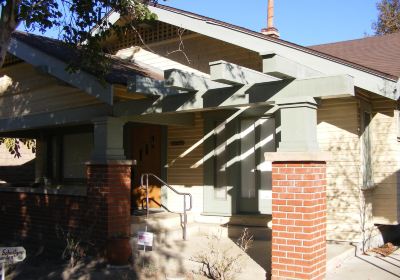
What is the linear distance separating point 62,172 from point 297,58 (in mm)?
7647

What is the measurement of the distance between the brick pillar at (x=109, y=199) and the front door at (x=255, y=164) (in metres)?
2.55

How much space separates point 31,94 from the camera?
11180mm

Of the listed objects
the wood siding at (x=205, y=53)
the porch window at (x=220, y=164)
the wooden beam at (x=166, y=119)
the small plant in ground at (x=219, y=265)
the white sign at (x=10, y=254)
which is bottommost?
the small plant in ground at (x=219, y=265)

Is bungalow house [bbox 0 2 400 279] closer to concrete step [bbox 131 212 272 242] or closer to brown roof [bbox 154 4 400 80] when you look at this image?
brown roof [bbox 154 4 400 80]

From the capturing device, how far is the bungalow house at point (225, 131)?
6223 millimetres

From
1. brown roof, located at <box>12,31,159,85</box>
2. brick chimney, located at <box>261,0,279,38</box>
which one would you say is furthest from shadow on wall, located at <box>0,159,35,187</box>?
brick chimney, located at <box>261,0,279,38</box>

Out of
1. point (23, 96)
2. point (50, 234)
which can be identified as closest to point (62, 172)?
point (23, 96)

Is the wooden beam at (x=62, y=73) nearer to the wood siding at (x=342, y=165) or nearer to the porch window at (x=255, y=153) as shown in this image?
the porch window at (x=255, y=153)

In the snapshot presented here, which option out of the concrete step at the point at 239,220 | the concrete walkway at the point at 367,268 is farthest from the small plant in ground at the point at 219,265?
the concrete step at the point at 239,220

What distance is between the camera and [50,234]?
387 inches

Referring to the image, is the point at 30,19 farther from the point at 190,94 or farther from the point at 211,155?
the point at 211,155

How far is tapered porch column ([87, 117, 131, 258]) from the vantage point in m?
8.42

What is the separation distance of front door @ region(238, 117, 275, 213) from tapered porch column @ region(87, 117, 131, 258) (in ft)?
8.36

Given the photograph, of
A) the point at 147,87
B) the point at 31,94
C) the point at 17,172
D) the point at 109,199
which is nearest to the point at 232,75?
the point at 147,87
